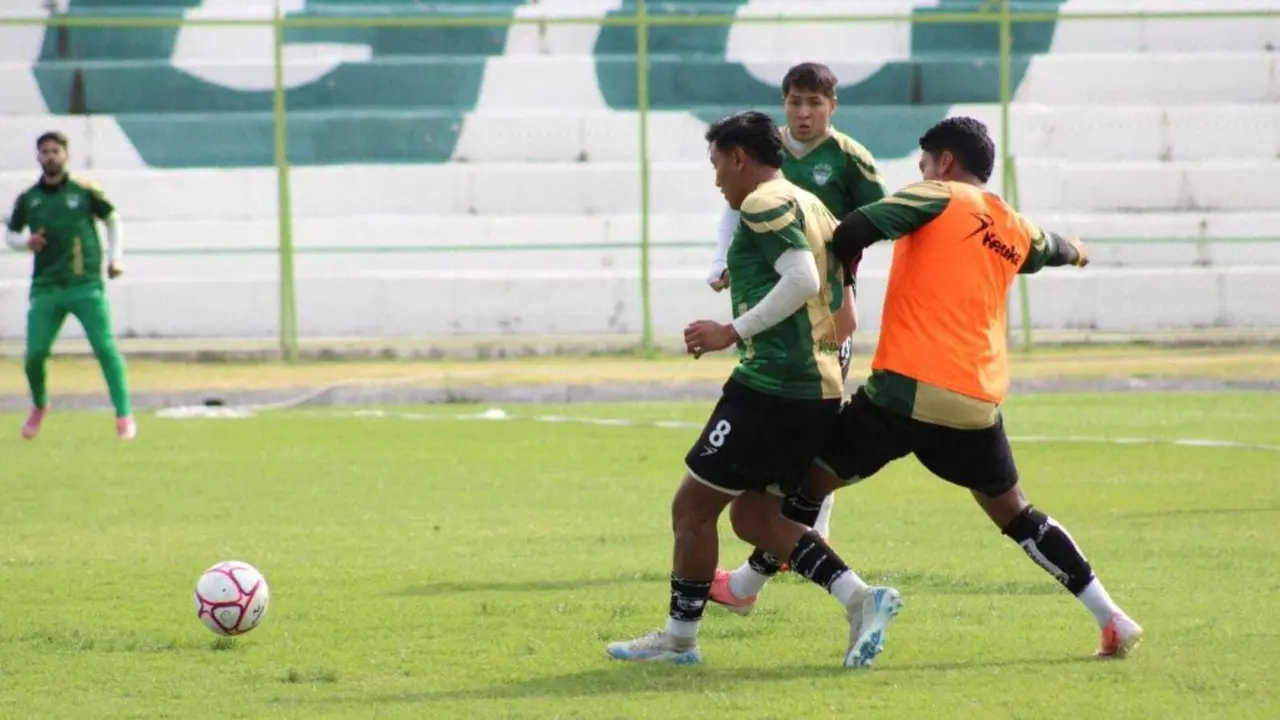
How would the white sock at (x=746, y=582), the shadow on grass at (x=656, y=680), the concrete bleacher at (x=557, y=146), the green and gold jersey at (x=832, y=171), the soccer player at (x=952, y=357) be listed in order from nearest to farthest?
the shadow on grass at (x=656, y=680), the soccer player at (x=952, y=357), the white sock at (x=746, y=582), the green and gold jersey at (x=832, y=171), the concrete bleacher at (x=557, y=146)

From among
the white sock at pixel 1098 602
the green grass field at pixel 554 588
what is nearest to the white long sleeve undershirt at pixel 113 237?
the green grass field at pixel 554 588

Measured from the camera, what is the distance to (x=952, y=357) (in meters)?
7.16

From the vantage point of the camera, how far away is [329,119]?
1088 inches

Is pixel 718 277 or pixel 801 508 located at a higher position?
pixel 718 277

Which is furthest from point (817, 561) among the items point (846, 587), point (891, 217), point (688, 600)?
point (891, 217)

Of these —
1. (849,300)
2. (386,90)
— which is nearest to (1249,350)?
(386,90)

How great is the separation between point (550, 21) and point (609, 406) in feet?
27.5

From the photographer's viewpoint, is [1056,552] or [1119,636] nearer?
[1119,636]

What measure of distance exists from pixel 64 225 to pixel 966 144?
33.7ft

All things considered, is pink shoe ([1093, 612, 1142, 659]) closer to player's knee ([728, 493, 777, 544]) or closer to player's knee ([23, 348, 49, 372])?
player's knee ([728, 493, 777, 544])

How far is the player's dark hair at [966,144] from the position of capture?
7281 mm

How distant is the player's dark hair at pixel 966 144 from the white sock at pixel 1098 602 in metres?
1.42

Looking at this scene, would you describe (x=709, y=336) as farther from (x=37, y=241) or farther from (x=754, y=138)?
(x=37, y=241)

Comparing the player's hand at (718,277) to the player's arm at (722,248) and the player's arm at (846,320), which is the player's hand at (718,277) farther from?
the player's arm at (846,320)
